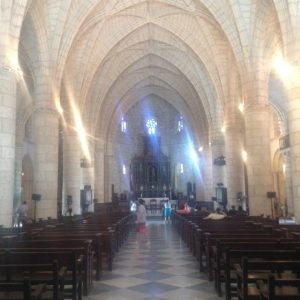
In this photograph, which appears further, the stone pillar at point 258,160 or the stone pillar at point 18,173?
the stone pillar at point 18,173

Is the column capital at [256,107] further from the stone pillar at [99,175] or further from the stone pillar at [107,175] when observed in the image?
the stone pillar at [107,175]

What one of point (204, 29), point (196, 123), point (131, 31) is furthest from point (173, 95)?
point (204, 29)

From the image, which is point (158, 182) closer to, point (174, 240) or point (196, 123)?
point (196, 123)

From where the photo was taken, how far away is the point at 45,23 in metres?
18.9

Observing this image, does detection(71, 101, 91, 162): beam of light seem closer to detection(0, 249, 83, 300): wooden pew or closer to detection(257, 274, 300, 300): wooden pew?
detection(0, 249, 83, 300): wooden pew

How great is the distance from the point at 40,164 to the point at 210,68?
14.1 metres

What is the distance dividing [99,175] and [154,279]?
27.3 meters

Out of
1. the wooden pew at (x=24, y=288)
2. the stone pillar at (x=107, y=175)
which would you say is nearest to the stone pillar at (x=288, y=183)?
the stone pillar at (x=107, y=175)

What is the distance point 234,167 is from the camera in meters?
24.0

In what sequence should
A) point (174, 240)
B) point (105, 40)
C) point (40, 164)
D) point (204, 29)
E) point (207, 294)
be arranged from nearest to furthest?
point (207, 294)
point (174, 240)
point (40, 164)
point (204, 29)
point (105, 40)

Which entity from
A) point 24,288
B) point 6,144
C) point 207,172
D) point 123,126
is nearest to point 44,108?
point 6,144

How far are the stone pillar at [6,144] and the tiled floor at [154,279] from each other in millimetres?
4068

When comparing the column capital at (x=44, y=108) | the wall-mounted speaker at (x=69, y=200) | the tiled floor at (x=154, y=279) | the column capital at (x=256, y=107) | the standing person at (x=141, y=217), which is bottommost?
the tiled floor at (x=154, y=279)

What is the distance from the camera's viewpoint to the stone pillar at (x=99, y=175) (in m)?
34.8
